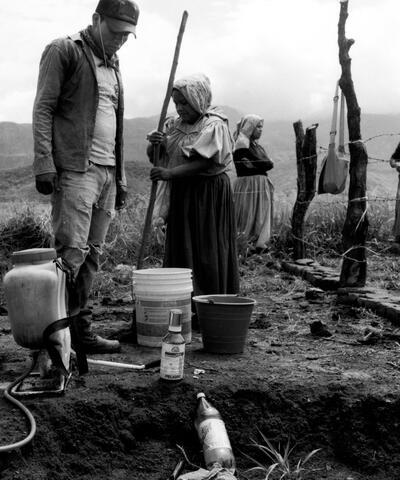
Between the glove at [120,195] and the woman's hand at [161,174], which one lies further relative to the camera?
the woman's hand at [161,174]

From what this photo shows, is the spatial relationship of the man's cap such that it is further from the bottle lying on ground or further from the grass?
the grass

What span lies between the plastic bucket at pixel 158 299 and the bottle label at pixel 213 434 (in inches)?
39.6

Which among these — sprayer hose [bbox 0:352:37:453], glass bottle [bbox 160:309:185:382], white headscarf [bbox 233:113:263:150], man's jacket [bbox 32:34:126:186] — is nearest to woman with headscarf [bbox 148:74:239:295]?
man's jacket [bbox 32:34:126:186]

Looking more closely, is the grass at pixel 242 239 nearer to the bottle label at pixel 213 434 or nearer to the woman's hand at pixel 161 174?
the woman's hand at pixel 161 174

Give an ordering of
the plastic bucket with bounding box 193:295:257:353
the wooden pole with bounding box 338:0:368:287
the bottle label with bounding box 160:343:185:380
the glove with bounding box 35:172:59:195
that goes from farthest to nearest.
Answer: the wooden pole with bounding box 338:0:368:287 < the plastic bucket with bounding box 193:295:257:353 < the glove with bounding box 35:172:59:195 < the bottle label with bounding box 160:343:185:380

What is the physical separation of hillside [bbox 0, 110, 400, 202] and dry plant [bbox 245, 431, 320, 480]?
13.5ft

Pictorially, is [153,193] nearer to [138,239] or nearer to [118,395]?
[118,395]

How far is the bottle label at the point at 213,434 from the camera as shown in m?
2.79

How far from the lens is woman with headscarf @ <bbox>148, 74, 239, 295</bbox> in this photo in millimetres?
4215

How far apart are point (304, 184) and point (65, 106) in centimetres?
526

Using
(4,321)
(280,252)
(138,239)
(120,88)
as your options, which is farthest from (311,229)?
(120,88)

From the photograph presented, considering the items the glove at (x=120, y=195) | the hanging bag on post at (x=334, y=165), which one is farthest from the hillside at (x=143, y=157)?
the glove at (x=120, y=195)

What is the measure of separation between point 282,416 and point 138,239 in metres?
5.28

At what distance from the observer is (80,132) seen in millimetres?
3391
